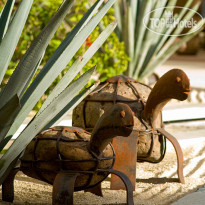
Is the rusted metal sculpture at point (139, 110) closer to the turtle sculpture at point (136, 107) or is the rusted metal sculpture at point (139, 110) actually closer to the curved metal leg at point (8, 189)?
the turtle sculpture at point (136, 107)

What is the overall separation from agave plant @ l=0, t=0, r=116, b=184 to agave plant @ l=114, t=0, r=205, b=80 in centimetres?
386

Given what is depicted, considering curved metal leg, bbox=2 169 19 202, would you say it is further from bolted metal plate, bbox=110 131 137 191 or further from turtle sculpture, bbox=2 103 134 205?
bolted metal plate, bbox=110 131 137 191

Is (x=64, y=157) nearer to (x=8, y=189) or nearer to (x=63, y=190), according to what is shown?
(x=63, y=190)

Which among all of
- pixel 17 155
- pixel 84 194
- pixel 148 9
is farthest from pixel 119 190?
pixel 148 9

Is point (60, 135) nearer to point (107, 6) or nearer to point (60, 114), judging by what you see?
point (60, 114)

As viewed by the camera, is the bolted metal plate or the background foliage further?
the background foliage

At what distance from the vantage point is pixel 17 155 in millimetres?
2354

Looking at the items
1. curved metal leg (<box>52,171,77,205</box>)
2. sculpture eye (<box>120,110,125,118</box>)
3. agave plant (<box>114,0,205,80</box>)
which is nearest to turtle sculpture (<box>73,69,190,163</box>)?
sculpture eye (<box>120,110,125,118</box>)

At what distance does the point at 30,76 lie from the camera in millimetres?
2350

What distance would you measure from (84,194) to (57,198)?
1.56 feet

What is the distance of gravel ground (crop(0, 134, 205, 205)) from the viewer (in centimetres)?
268

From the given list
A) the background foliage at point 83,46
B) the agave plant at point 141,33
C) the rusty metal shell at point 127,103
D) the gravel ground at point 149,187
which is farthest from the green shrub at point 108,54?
the rusty metal shell at point 127,103

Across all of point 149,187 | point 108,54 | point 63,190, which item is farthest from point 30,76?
point 108,54

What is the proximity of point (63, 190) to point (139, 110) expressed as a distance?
94 centimetres
